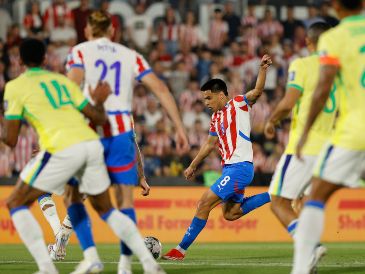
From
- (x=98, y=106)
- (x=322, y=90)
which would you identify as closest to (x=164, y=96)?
(x=98, y=106)

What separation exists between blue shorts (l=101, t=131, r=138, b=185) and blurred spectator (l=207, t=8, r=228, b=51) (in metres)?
13.9

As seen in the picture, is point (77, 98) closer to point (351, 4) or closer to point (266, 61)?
point (351, 4)

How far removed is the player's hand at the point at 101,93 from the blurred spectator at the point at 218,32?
14.1 m

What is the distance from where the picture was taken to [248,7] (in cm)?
2280

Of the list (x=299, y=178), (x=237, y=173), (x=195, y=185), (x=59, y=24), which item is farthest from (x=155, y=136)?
(x=299, y=178)

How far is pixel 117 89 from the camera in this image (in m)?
8.66

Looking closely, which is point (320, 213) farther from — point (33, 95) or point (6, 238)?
point (6, 238)

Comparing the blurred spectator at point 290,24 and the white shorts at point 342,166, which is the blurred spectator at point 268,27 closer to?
the blurred spectator at point 290,24

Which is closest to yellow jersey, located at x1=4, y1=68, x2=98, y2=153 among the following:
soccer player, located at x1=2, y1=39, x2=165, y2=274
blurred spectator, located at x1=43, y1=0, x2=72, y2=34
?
soccer player, located at x1=2, y1=39, x2=165, y2=274

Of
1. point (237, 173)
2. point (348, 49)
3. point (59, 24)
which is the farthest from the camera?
point (59, 24)

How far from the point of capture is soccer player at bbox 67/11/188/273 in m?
8.62

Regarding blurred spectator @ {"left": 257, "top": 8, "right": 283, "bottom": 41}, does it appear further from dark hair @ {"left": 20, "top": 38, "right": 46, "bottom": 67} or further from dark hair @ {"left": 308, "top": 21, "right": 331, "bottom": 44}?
dark hair @ {"left": 20, "top": 38, "right": 46, "bottom": 67}

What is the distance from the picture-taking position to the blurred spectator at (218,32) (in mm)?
22375

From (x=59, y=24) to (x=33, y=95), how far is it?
1383 cm
